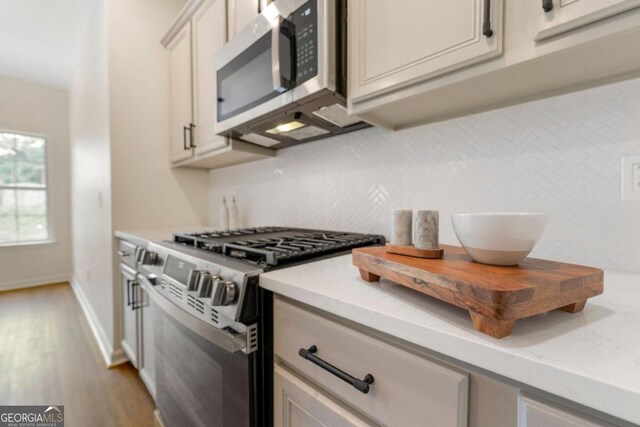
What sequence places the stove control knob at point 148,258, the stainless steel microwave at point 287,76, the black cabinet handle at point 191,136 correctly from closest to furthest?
1. the stainless steel microwave at point 287,76
2. the stove control knob at point 148,258
3. the black cabinet handle at point 191,136

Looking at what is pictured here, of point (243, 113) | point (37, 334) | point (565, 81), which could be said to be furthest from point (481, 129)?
point (37, 334)

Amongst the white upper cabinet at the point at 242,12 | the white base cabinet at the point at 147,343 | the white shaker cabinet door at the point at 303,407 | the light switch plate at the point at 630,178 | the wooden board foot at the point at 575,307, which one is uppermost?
the white upper cabinet at the point at 242,12

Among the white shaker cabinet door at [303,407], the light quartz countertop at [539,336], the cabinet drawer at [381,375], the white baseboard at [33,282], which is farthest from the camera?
the white baseboard at [33,282]

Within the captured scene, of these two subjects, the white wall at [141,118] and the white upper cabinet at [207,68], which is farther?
the white wall at [141,118]

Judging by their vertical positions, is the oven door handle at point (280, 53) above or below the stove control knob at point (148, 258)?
above

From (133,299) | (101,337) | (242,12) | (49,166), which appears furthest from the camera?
(49,166)

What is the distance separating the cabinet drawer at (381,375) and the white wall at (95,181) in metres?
1.87

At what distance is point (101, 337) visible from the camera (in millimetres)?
2141

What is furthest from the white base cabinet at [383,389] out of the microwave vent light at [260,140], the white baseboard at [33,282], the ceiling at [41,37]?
the white baseboard at [33,282]

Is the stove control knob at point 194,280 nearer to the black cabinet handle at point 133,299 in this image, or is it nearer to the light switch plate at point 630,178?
the black cabinet handle at point 133,299

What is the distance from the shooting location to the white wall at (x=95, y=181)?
1946 mm

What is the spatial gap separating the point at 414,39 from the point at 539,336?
29.2 inches

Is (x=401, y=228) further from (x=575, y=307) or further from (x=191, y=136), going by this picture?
(x=191, y=136)

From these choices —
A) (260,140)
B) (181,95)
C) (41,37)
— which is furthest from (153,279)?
(41,37)
